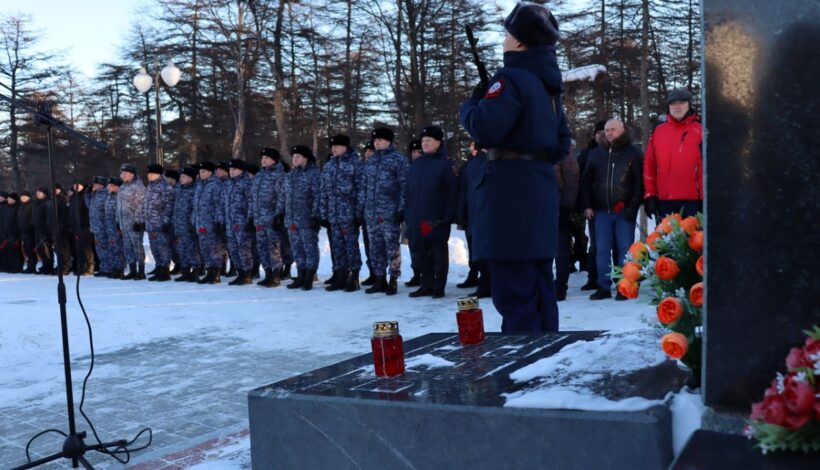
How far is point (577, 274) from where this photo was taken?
9961mm

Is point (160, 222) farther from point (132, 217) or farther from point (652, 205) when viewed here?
point (652, 205)

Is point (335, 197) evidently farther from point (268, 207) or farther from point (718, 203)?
point (718, 203)

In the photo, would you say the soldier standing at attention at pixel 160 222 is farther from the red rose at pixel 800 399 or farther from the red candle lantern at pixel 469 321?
the red rose at pixel 800 399

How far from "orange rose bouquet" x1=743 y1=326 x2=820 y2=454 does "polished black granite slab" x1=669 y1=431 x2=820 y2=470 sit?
0.02 m

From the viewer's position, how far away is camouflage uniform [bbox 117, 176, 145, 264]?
40.4 feet

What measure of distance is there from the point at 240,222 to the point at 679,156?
637 centimetres

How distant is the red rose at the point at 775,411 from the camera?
1.42 meters

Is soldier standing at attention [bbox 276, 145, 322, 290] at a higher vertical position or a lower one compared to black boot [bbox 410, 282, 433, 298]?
higher

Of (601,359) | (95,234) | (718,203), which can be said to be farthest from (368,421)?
(95,234)

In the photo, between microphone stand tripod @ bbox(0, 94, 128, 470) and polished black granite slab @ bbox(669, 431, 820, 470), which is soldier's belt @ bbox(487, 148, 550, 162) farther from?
polished black granite slab @ bbox(669, 431, 820, 470)

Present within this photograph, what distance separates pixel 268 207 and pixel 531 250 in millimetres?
6895

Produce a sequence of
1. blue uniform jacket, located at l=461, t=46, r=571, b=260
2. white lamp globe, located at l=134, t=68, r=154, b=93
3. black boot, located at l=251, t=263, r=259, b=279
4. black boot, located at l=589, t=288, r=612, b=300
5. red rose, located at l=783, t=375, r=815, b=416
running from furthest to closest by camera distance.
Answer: white lamp globe, located at l=134, t=68, r=154, b=93 → black boot, located at l=251, t=263, r=259, b=279 → black boot, located at l=589, t=288, r=612, b=300 → blue uniform jacket, located at l=461, t=46, r=571, b=260 → red rose, located at l=783, t=375, r=815, b=416

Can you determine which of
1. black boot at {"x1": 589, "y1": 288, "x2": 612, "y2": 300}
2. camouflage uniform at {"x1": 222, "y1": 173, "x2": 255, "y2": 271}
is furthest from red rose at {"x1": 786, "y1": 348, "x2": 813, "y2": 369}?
camouflage uniform at {"x1": 222, "y1": 173, "x2": 255, "y2": 271}

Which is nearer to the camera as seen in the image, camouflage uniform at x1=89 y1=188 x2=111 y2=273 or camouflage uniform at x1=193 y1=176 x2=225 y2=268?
camouflage uniform at x1=193 y1=176 x2=225 y2=268
